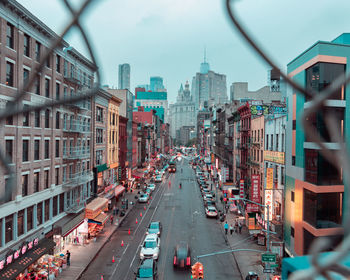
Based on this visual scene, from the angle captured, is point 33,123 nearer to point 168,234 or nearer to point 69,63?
point 69,63

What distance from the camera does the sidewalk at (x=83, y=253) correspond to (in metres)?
25.6

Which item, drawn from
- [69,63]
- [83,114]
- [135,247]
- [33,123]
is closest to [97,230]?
[135,247]

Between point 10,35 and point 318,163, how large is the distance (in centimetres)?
2450

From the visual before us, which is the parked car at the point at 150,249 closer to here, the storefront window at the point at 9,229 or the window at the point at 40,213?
the window at the point at 40,213

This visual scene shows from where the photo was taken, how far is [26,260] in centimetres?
2225

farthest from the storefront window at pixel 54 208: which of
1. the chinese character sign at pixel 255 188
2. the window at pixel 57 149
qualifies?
the chinese character sign at pixel 255 188

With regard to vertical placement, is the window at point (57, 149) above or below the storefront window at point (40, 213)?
above

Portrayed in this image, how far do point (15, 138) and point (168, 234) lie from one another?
21633 millimetres

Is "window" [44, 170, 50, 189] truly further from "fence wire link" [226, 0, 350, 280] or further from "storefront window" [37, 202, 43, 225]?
"fence wire link" [226, 0, 350, 280]

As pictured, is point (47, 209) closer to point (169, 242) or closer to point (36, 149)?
point (36, 149)

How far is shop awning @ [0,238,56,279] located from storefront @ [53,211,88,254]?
2.55 meters

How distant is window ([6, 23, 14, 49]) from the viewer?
71.1 ft

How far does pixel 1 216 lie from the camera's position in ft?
67.8

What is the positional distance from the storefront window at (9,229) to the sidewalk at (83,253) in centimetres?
554
